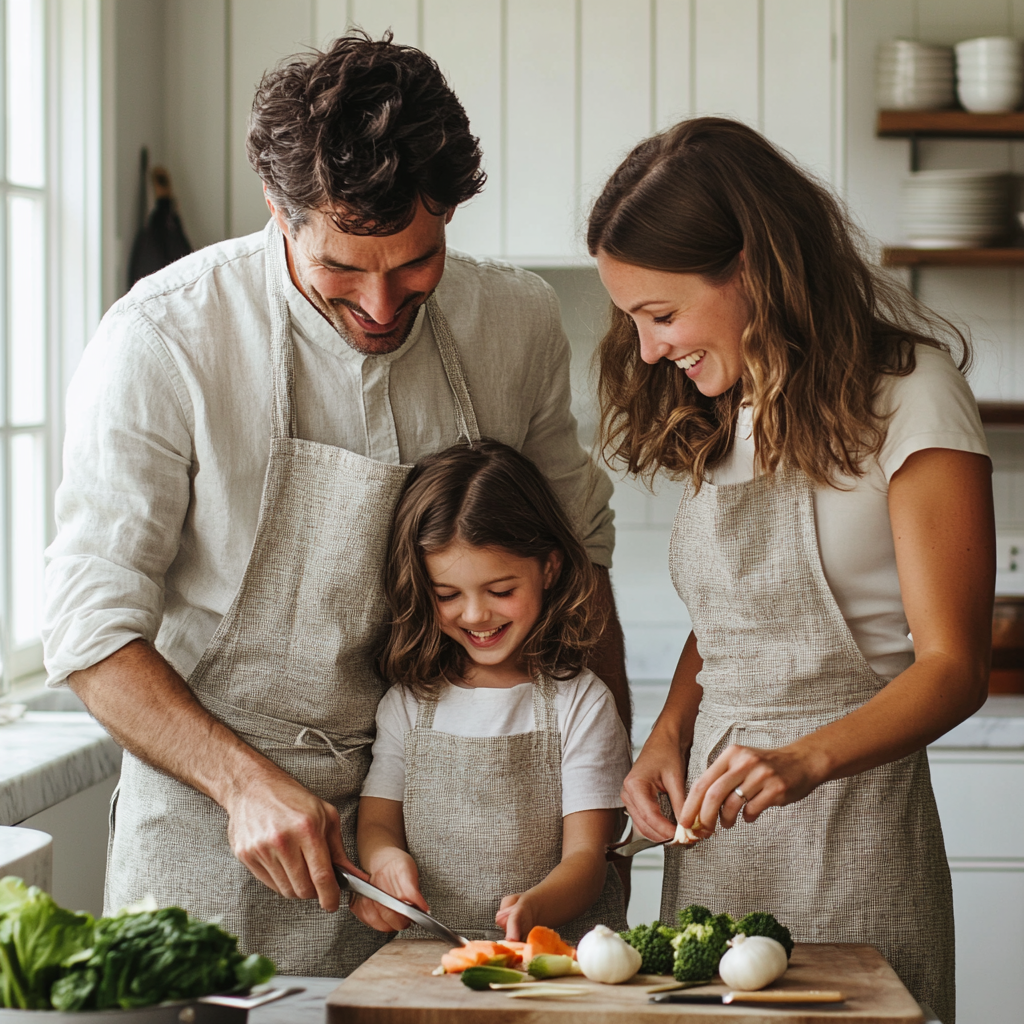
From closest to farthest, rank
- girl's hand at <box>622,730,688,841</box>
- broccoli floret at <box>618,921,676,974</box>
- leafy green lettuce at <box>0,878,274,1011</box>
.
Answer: leafy green lettuce at <box>0,878,274,1011</box>
broccoli floret at <box>618,921,676,974</box>
girl's hand at <box>622,730,688,841</box>

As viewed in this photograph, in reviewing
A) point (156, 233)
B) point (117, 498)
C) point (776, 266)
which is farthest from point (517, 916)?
point (156, 233)

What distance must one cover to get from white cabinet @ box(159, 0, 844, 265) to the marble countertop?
1.37 meters

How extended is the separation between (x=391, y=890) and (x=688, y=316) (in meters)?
0.66

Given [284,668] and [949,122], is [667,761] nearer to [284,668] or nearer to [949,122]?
[284,668]

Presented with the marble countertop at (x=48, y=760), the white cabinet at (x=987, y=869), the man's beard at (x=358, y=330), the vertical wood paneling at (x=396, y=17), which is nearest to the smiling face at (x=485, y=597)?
the man's beard at (x=358, y=330)

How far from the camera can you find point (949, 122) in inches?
107

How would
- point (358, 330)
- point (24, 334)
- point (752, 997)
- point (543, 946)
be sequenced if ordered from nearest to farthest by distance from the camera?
1. point (752, 997)
2. point (543, 946)
3. point (358, 330)
4. point (24, 334)

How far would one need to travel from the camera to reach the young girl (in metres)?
1.34

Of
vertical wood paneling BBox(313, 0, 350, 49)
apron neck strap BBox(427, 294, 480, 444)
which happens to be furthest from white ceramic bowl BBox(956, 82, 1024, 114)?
apron neck strap BBox(427, 294, 480, 444)

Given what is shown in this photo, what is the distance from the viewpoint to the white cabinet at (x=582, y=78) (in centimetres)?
271

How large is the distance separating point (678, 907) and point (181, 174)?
2.19m

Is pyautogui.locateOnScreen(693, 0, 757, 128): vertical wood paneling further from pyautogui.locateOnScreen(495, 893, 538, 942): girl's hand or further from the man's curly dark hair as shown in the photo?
pyautogui.locateOnScreen(495, 893, 538, 942): girl's hand

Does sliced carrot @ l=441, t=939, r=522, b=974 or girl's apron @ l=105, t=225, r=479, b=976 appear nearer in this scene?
sliced carrot @ l=441, t=939, r=522, b=974

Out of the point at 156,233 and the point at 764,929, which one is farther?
the point at 156,233
